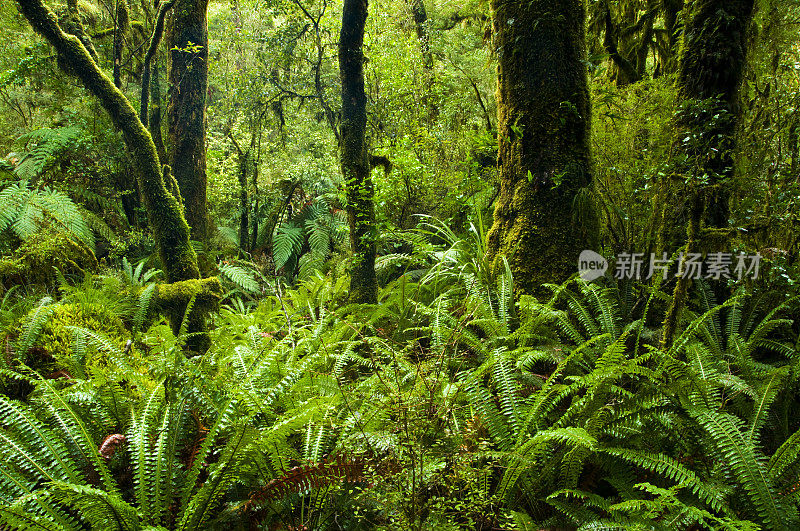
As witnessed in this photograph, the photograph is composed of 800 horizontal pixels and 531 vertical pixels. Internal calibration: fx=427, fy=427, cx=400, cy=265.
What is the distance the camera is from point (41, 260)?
4.68 m

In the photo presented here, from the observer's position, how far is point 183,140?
17.9ft

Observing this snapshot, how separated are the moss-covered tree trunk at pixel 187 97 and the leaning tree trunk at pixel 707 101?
17.2 feet

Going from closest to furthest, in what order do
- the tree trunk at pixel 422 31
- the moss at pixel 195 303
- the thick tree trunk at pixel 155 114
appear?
the moss at pixel 195 303 → the thick tree trunk at pixel 155 114 → the tree trunk at pixel 422 31

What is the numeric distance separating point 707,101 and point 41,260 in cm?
610

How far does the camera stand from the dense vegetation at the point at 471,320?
166 centimetres

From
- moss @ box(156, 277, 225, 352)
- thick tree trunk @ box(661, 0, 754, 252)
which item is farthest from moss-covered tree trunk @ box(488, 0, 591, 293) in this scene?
moss @ box(156, 277, 225, 352)

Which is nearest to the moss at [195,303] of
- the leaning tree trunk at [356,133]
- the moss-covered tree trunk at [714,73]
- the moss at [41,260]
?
the leaning tree trunk at [356,133]

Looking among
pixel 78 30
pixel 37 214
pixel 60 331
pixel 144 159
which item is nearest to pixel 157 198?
pixel 144 159

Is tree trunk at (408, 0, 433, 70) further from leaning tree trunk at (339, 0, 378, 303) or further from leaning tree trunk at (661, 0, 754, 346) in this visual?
leaning tree trunk at (661, 0, 754, 346)

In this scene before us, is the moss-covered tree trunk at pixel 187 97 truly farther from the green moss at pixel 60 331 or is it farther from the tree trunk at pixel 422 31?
the tree trunk at pixel 422 31

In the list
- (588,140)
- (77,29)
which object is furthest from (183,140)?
(588,140)

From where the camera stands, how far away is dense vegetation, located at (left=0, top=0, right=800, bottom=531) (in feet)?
5.43

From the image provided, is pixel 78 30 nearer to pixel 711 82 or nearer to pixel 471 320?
pixel 471 320

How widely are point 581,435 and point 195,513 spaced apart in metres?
1.46
